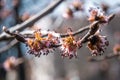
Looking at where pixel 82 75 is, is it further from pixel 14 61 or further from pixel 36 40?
Result: pixel 36 40

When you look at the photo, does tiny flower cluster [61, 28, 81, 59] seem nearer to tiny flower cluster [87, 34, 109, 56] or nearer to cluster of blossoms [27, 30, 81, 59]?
cluster of blossoms [27, 30, 81, 59]

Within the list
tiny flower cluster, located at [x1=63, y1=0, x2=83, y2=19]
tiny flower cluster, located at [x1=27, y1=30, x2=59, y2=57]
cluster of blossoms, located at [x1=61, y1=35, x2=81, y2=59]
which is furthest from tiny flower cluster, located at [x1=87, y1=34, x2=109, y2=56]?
tiny flower cluster, located at [x1=63, y1=0, x2=83, y2=19]

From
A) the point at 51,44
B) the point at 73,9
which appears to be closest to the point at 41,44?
the point at 51,44

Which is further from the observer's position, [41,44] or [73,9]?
[73,9]

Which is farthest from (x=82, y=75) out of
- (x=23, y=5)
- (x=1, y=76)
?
(x=23, y=5)

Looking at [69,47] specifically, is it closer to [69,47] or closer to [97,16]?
[69,47]

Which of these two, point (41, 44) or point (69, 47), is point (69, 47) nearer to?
point (69, 47)
